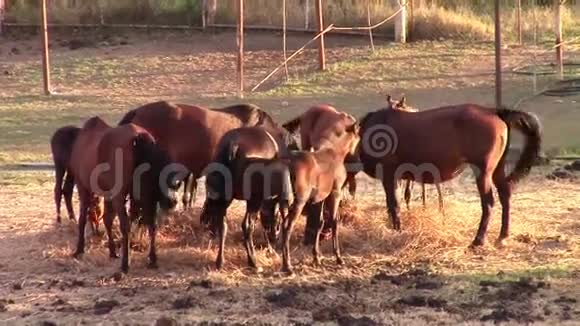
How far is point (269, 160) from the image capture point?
8258 mm

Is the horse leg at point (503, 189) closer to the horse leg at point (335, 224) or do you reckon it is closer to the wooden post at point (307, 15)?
the horse leg at point (335, 224)

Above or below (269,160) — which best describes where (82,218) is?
below

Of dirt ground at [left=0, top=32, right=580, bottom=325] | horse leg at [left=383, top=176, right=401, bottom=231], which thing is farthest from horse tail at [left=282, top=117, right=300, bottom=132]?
horse leg at [left=383, top=176, right=401, bottom=231]

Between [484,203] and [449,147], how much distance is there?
21.5 inches

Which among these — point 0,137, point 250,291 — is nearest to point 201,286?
point 250,291

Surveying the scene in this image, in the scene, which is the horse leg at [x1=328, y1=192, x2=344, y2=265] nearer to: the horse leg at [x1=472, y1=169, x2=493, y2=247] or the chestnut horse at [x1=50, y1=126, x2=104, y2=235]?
the horse leg at [x1=472, y1=169, x2=493, y2=247]

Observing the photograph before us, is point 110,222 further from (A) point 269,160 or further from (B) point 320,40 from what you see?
(B) point 320,40

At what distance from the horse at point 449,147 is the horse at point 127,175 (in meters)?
1.97

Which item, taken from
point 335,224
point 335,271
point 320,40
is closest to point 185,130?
point 335,224

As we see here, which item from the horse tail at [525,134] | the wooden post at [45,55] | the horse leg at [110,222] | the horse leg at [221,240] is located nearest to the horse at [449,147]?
the horse tail at [525,134]

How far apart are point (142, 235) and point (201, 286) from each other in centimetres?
138

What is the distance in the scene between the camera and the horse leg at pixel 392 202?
943 cm

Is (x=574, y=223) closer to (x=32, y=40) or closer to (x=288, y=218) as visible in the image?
(x=288, y=218)
